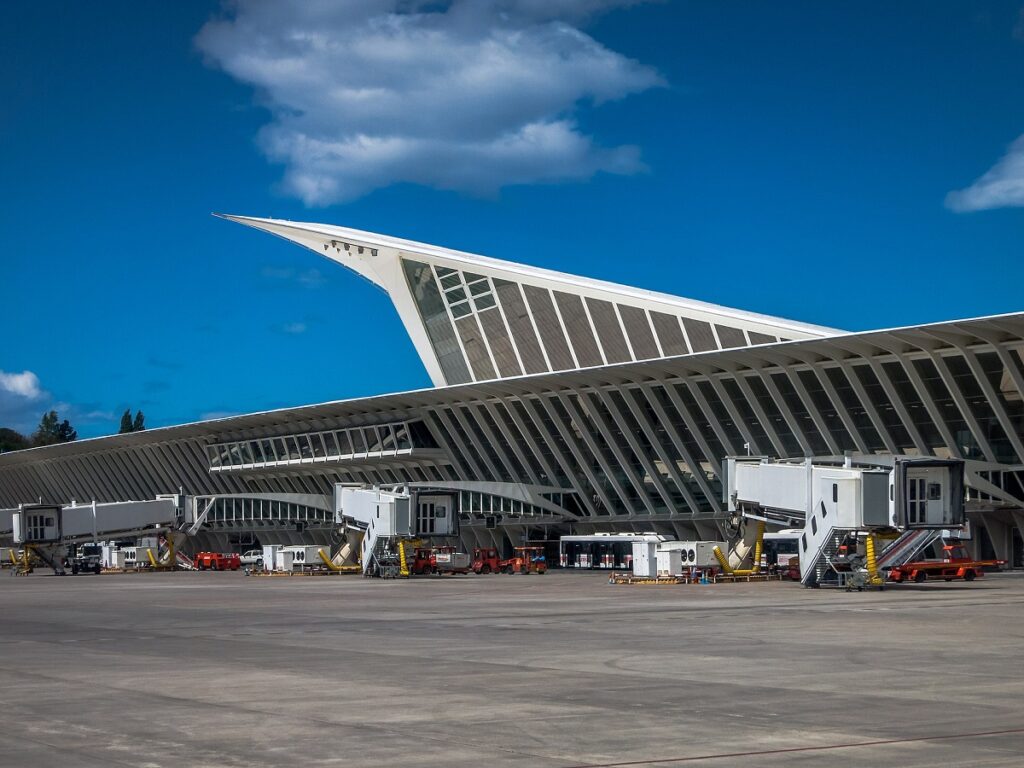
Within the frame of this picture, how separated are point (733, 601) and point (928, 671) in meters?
19.3

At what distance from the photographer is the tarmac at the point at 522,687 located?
38.8ft

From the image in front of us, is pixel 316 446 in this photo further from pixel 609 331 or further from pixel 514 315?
pixel 609 331

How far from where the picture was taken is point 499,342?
87.2 meters

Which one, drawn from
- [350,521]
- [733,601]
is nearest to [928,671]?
[733,601]

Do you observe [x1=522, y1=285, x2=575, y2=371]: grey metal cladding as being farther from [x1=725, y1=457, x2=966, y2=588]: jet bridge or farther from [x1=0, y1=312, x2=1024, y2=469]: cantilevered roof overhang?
[x1=725, y1=457, x2=966, y2=588]: jet bridge

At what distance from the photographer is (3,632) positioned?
28.2m

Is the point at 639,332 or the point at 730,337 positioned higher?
the point at 639,332

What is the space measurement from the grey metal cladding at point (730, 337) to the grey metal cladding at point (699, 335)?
1.59 feet

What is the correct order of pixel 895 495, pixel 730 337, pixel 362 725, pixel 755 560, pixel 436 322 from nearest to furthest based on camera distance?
pixel 362 725 < pixel 895 495 < pixel 755 560 < pixel 730 337 < pixel 436 322

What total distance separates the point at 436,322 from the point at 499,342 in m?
6.40

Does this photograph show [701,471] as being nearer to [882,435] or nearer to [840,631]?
[882,435]

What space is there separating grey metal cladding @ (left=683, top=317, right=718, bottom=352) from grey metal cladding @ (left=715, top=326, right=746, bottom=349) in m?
0.48

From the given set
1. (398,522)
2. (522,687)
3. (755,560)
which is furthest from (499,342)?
(522,687)

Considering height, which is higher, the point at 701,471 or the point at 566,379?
the point at 566,379
